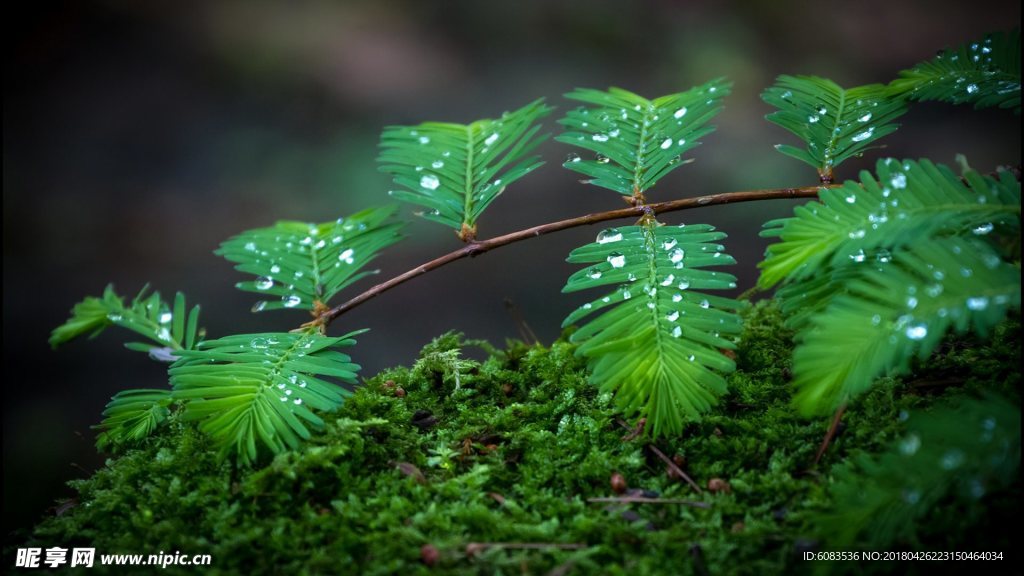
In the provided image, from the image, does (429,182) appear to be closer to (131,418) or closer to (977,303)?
(131,418)

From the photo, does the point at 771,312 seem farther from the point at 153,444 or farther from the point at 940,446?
the point at 153,444

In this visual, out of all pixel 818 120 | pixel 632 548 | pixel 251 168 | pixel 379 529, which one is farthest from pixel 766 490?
pixel 251 168

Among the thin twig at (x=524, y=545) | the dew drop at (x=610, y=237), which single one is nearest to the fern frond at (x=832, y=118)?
the dew drop at (x=610, y=237)

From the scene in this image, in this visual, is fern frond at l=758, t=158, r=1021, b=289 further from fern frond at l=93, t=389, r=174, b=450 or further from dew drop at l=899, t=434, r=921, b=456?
fern frond at l=93, t=389, r=174, b=450

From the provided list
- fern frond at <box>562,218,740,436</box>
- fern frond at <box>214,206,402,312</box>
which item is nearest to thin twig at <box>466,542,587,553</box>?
fern frond at <box>562,218,740,436</box>

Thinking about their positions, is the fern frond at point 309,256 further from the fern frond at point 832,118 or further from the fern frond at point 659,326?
the fern frond at point 832,118
